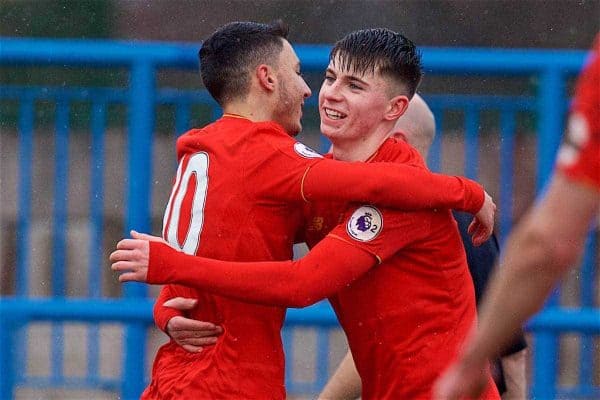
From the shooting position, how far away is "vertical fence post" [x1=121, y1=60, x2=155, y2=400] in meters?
5.38

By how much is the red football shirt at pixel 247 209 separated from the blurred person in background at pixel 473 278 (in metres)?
0.78

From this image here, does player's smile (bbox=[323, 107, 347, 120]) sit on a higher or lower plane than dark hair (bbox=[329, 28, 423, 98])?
lower

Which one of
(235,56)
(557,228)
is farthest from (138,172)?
(557,228)

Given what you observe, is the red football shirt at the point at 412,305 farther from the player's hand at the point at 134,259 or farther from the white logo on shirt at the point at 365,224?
the player's hand at the point at 134,259

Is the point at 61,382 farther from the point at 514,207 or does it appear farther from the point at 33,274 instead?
the point at 514,207

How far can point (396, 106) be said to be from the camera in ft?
11.0

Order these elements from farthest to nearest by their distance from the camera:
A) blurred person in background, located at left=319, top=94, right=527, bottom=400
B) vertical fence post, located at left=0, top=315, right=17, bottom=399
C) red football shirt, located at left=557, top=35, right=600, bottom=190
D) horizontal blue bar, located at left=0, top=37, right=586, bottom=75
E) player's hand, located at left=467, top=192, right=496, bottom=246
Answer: vertical fence post, located at left=0, top=315, right=17, bottom=399
horizontal blue bar, located at left=0, top=37, right=586, bottom=75
blurred person in background, located at left=319, top=94, right=527, bottom=400
player's hand, located at left=467, top=192, right=496, bottom=246
red football shirt, located at left=557, top=35, right=600, bottom=190

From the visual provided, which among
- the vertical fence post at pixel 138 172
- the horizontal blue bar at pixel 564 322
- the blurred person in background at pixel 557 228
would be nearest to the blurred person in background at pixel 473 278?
the horizontal blue bar at pixel 564 322

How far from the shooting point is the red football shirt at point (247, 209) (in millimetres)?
3100

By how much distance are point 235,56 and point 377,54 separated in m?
0.39

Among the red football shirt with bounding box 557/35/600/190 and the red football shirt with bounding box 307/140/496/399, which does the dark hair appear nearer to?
the red football shirt with bounding box 307/140/496/399

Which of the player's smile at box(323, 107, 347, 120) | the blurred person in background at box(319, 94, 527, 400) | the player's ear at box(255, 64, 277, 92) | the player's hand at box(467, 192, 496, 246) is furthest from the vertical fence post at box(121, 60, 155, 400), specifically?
the player's hand at box(467, 192, 496, 246)

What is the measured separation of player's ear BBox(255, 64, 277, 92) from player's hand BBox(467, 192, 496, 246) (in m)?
0.65

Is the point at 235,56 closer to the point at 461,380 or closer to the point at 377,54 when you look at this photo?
the point at 377,54
